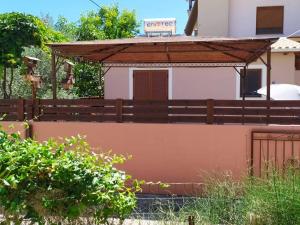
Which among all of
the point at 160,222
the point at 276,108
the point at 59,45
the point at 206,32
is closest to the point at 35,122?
the point at 59,45

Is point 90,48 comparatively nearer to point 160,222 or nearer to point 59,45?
point 59,45

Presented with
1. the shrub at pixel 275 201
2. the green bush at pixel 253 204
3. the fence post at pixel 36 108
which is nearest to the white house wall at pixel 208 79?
the fence post at pixel 36 108

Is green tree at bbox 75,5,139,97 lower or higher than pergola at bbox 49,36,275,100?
higher

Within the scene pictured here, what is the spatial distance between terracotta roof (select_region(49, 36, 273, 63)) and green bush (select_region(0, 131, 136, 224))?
5962mm

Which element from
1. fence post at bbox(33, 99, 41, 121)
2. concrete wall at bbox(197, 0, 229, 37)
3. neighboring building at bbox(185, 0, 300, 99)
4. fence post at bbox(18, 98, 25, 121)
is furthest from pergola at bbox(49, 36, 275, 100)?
neighboring building at bbox(185, 0, 300, 99)

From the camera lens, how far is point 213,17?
18234 millimetres

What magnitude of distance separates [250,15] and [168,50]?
8320 millimetres

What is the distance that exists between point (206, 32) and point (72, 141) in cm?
1534

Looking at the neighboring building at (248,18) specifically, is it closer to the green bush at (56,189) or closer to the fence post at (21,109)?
the fence post at (21,109)

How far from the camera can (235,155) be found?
29.5 ft

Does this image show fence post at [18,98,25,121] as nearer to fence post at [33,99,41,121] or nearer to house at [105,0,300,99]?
fence post at [33,99,41,121]

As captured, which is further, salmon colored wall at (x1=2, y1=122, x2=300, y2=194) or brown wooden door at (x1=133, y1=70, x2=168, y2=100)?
brown wooden door at (x1=133, y1=70, x2=168, y2=100)

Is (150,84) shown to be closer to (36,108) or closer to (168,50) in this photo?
(168,50)

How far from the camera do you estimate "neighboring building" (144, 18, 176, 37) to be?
2689 centimetres
